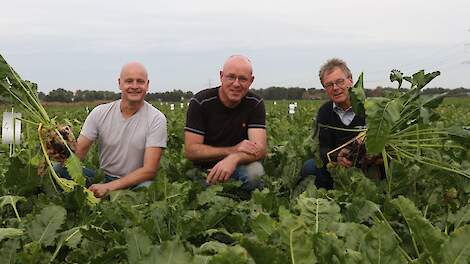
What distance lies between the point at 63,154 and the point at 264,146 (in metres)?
1.63

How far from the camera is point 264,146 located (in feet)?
15.9

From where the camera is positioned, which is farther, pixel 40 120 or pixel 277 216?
pixel 40 120

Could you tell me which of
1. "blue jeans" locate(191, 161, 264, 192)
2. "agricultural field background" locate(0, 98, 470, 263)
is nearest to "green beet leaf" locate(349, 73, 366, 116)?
"agricultural field background" locate(0, 98, 470, 263)

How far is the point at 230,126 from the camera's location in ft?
15.9

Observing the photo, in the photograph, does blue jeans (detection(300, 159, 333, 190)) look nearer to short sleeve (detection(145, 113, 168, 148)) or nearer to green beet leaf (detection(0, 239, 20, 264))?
short sleeve (detection(145, 113, 168, 148))

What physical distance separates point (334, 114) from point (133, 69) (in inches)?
61.1

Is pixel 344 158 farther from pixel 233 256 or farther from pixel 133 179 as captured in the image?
pixel 233 256

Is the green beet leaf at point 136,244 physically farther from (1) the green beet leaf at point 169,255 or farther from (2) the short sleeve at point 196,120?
(2) the short sleeve at point 196,120

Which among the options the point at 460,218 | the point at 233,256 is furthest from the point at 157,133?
the point at 233,256

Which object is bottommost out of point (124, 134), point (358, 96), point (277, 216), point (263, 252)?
point (277, 216)

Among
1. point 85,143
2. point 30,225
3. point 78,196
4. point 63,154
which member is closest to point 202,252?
point 30,225

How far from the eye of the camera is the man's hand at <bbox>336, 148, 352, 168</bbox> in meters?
4.20

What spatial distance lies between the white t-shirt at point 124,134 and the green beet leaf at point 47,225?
149 cm

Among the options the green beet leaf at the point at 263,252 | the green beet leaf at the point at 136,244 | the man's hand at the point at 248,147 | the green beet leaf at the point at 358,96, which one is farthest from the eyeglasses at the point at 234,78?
the green beet leaf at the point at 263,252
